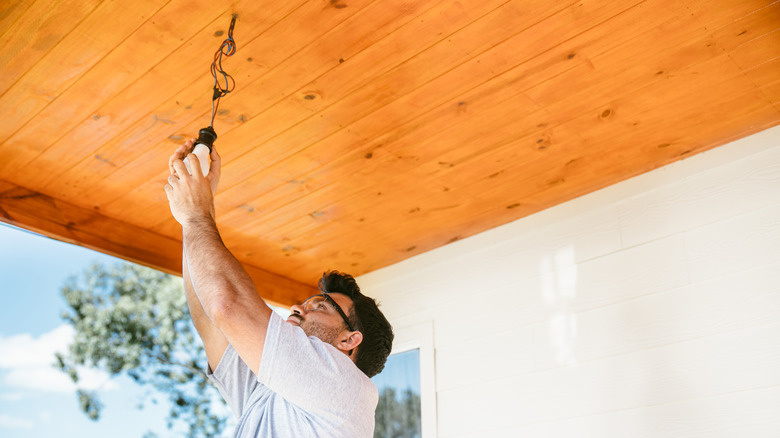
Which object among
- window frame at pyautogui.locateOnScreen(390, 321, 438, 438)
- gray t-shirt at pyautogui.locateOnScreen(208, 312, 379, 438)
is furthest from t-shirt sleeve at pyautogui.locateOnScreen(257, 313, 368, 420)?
window frame at pyautogui.locateOnScreen(390, 321, 438, 438)

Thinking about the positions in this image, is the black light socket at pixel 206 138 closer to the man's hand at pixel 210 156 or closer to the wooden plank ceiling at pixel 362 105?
the man's hand at pixel 210 156

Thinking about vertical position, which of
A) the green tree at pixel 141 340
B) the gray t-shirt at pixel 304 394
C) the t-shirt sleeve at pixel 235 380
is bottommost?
the gray t-shirt at pixel 304 394

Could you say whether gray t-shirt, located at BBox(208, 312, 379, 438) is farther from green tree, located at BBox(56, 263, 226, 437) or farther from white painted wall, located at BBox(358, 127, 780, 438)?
green tree, located at BBox(56, 263, 226, 437)

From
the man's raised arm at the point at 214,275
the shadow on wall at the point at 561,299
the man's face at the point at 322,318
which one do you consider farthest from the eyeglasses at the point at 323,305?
the shadow on wall at the point at 561,299

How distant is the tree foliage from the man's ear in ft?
3.92

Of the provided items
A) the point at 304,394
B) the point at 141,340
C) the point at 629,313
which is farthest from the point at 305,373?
the point at 141,340

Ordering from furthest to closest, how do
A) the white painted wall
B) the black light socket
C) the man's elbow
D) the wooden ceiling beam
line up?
the wooden ceiling beam
the white painted wall
the black light socket
the man's elbow

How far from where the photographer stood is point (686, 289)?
242 centimetres

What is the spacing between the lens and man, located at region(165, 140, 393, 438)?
1.51 meters

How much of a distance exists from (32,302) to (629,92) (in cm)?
872

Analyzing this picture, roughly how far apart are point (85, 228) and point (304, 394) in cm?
173

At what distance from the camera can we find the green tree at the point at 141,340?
8633 mm

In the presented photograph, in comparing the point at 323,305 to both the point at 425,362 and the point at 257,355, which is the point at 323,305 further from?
the point at 425,362

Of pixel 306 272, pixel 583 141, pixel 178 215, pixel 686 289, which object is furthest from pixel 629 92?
pixel 306 272
